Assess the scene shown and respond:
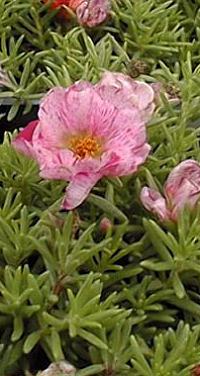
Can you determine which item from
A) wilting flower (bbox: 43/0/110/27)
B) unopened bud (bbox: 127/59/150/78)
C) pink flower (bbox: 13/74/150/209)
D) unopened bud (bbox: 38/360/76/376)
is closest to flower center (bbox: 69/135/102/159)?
pink flower (bbox: 13/74/150/209)

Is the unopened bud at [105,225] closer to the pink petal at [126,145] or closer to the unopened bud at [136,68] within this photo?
the pink petal at [126,145]

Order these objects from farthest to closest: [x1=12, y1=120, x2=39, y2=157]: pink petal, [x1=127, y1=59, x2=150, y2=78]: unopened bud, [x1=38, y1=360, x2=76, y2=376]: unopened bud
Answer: [x1=127, y1=59, x2=150, y2=78]: unopened bud → [x1=12, y1=120, x2=39, y2=157]: pink petal → [x1=38, y1=360, x2=76, y2=376]: unopened bud

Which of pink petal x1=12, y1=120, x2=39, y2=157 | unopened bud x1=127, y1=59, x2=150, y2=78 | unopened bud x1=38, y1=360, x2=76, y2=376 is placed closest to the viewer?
unopened bud x1=38, y1=360, x2=76, y2=376

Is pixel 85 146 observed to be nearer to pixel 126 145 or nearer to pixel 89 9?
pixel 126 145

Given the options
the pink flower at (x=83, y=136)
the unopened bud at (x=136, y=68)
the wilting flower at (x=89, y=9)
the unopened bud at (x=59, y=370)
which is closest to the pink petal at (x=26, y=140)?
the pink flower at (x=83, y=136)

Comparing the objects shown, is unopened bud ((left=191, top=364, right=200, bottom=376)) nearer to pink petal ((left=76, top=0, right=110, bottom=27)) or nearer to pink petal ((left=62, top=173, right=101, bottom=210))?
pink petal ((left=62, top=173, right=101, bottom=210))

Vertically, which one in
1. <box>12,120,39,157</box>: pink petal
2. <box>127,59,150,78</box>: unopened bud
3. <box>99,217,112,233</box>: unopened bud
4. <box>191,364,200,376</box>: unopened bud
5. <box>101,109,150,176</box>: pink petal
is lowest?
<box>191,364,200,376</box>: unopened bud

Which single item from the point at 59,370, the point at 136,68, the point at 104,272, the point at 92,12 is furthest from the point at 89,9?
the point at 59,370
